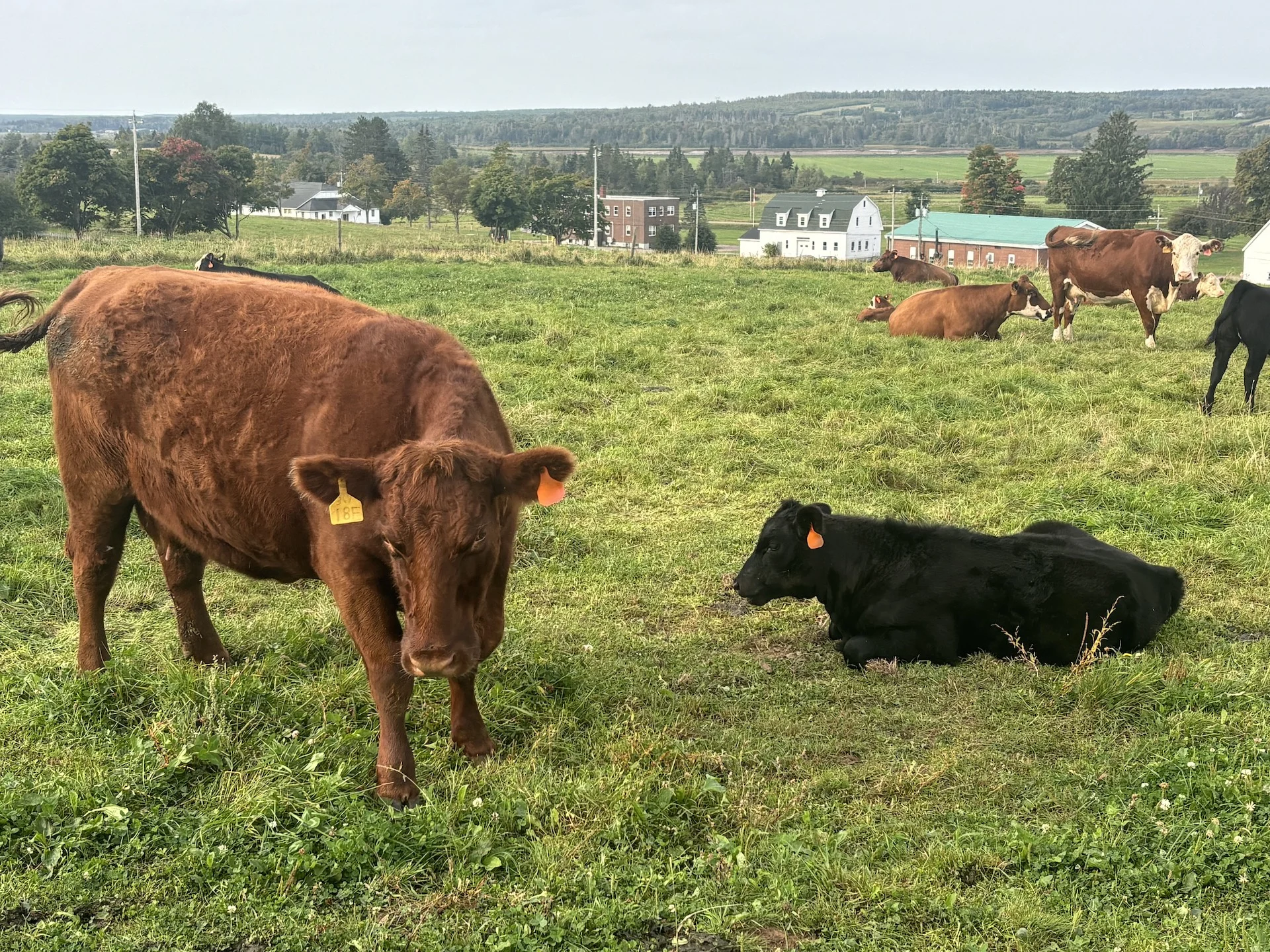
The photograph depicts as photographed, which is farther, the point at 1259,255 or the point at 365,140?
the point at 365,140

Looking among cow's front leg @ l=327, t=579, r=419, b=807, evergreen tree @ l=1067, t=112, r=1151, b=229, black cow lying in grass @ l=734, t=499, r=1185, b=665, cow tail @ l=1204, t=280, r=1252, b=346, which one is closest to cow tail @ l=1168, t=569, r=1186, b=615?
black cow lying in grass @ l=734, t=499, r=1185, b=665

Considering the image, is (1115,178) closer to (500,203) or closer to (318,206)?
(500,203)

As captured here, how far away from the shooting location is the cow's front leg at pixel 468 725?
5.04 metres

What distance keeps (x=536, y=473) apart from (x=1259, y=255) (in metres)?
67.5

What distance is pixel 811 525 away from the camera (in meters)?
6.99

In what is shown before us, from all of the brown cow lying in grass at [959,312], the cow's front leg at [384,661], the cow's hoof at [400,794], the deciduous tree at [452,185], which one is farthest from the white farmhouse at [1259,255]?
the cow's hoof at [400,794]

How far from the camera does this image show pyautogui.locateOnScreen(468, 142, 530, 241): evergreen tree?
7625 cm

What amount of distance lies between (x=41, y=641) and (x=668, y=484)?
548 cm

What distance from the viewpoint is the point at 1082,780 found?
4.84 metres

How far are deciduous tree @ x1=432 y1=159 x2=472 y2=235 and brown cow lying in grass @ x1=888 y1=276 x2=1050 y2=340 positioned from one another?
261ft

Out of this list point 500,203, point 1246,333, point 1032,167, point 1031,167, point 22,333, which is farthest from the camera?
point 1031,167

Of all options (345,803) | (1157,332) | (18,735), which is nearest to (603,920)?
(345,803)

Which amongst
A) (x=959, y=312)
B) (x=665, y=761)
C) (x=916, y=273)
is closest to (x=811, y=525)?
(x=665, y=761)

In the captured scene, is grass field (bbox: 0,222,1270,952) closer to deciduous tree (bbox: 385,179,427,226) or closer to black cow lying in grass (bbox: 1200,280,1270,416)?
black cow lying in grass (bbox: 1200,280,1270,416)
